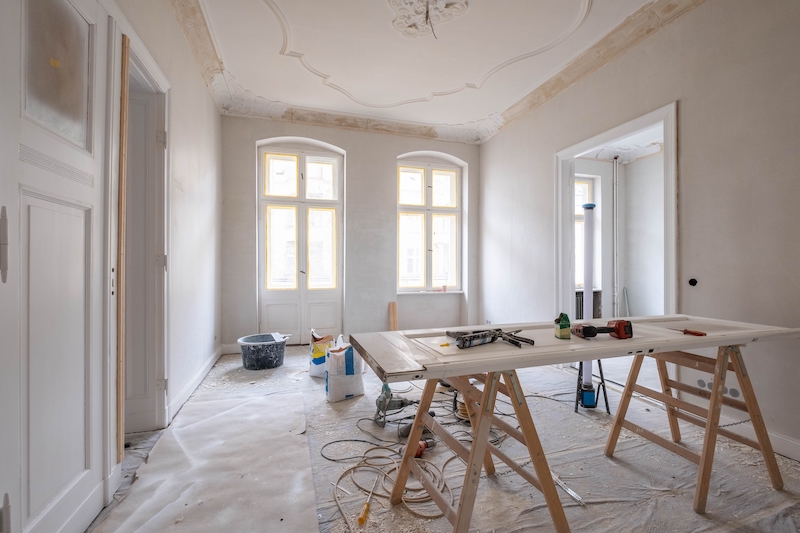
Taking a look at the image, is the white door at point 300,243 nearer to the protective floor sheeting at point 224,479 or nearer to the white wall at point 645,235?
the protective floor sheeting at point 224,479

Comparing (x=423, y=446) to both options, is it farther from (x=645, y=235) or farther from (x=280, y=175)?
(x=645, y=235)

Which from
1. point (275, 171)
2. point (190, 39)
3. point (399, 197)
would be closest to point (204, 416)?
point (190, 39)

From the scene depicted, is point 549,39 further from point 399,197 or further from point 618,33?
point 399,197

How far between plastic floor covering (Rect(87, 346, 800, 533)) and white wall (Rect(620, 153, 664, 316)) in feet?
11.7

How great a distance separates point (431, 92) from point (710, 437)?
3870 millimetres

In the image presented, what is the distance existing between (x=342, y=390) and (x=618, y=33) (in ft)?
12.1

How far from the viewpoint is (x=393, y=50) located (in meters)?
3.31

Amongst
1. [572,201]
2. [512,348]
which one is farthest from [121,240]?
[572,201]

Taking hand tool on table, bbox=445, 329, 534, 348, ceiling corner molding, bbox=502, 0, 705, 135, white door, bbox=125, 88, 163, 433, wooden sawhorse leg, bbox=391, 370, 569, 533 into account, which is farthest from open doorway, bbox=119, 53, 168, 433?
ceiling corner molding, bbox=502, 0, 705, 135

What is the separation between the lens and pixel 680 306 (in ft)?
8.44

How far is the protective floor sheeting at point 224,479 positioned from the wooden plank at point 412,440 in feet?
1.22

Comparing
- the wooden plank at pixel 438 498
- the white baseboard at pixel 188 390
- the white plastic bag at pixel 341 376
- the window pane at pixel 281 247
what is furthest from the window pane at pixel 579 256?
the white baseboard at pixel 188 390

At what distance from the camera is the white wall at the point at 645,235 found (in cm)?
558

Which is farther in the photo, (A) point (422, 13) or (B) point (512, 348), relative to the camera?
(A) point (422, 13)
